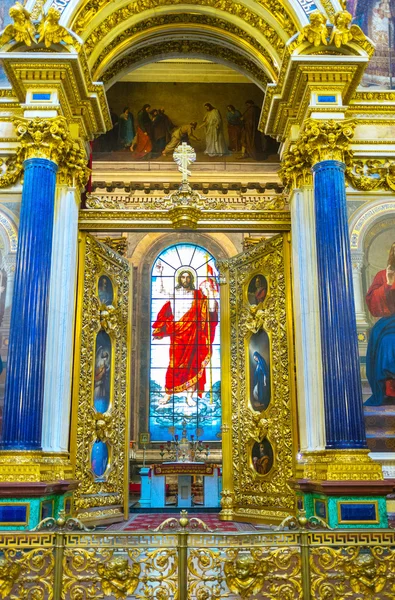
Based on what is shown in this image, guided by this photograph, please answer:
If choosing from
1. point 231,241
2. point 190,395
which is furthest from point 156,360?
point 231,241

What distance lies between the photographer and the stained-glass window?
1722 cm

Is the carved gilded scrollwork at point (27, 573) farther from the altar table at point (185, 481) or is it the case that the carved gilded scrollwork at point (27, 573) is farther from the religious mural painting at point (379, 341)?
the altar table at point (185, 481)

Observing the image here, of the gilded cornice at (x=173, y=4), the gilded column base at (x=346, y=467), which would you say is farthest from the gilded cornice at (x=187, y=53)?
the gilded column base at (x=346, y=467)

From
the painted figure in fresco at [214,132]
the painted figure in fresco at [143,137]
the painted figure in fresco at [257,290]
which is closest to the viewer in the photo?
the painted figure in fresco at [257,290]

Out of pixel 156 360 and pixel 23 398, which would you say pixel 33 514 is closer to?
pixel 23 398

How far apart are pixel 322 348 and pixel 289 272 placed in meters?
1.60

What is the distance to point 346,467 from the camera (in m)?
7.34

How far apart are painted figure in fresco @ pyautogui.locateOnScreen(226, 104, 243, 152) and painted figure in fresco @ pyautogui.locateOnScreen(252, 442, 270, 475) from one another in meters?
8.92

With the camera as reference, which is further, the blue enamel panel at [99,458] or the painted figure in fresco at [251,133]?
the painted figure in fresco at [251,133]

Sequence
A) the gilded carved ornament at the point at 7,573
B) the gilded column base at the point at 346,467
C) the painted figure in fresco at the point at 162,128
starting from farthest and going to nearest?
the painted figure in fresco at the point at 162,128 < the gilded column base at the point at 346,467 < the gilded carved ornament at the point at 7,573

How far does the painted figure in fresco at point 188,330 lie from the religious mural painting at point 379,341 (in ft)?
31.1

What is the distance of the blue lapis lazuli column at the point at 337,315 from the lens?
762 cm

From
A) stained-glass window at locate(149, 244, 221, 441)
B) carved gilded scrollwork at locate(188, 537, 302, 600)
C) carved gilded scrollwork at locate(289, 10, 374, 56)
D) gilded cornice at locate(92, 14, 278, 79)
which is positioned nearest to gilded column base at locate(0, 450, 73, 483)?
carved gilded scrollwork at locate(188, 537, 302, 600)

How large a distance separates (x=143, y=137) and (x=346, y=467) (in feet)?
34.8
